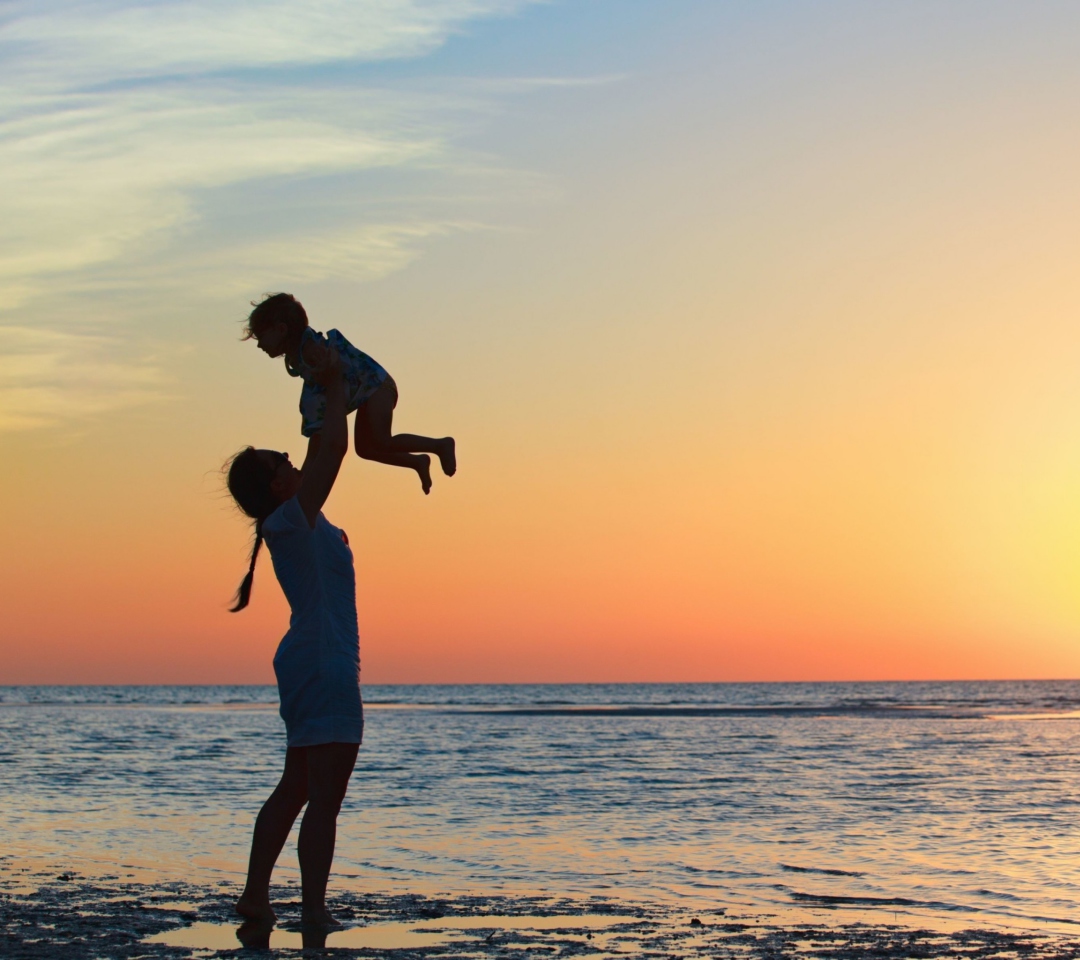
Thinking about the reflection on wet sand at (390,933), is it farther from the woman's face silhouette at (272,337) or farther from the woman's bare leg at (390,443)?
the woman's face silhouette at (272,337)

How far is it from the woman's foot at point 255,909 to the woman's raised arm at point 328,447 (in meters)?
1.67

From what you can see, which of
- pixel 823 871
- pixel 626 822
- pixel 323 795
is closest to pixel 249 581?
pixel 323 795

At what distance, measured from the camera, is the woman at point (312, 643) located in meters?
→ 4.78

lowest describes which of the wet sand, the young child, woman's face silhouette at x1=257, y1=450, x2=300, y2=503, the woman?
the wet sand

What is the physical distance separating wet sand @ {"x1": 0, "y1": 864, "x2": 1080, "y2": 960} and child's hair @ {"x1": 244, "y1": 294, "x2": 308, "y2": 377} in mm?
2319

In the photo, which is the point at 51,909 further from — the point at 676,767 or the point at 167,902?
the point at 676,767

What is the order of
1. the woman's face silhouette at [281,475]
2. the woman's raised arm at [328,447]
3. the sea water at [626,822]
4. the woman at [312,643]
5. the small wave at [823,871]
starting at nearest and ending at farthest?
1. the woman's raised arm at [328,447]
2. the woman at [312,643]
3. the woman's face silhouette at [281,475]
4. the sea water at [626,822]
5. the small wave at [823,871]

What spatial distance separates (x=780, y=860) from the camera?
8.57 metres

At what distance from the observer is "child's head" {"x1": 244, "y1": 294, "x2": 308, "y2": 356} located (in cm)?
465

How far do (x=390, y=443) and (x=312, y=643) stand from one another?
848mm

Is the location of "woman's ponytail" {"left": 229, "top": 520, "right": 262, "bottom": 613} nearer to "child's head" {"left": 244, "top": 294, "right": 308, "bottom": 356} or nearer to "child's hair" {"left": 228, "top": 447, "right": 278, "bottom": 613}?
"child's hair" {"left": 228, "top": 447, "right": 278, "bottom": 613}

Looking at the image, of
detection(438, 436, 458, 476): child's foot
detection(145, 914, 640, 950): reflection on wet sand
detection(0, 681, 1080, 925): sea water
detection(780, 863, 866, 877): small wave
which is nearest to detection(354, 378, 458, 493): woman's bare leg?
detection(438, 436, 458, 476): child's foot

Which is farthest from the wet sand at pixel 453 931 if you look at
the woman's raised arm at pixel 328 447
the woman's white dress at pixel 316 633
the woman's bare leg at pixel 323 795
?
the woman's raised arm at pixel 328 447

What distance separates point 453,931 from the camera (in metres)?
5.40
